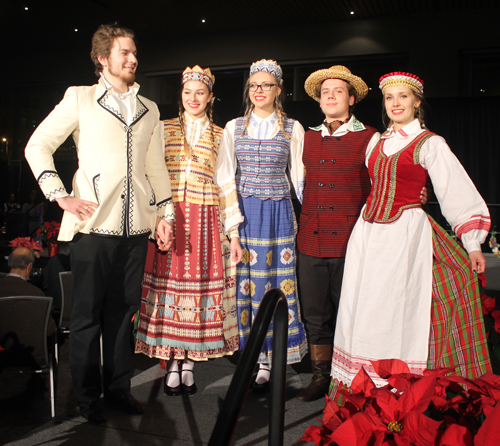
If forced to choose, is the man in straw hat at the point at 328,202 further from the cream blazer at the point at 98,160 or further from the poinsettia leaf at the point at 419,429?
the poinsettia leaf at the point at 419,429

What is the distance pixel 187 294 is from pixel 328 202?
819 mm

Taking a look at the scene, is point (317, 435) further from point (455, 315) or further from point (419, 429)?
point (455, 315)

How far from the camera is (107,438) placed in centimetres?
195

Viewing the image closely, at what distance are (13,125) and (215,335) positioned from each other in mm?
9151

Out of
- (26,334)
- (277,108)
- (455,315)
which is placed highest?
(277,108)

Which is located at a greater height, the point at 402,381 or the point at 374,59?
the point at 374,59

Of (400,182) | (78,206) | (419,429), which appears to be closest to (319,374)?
(400,182)

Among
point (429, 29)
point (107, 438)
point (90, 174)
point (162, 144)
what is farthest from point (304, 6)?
point (107, 438)

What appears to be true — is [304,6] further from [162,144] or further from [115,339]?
[115,339]

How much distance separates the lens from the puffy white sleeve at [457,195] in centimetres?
197

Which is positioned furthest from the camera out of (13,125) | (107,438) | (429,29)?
(13,125)

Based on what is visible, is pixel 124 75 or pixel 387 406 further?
pixel 124 75

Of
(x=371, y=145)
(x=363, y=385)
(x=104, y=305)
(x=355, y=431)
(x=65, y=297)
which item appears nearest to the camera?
(x=355, y=431)

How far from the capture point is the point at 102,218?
2.05m
